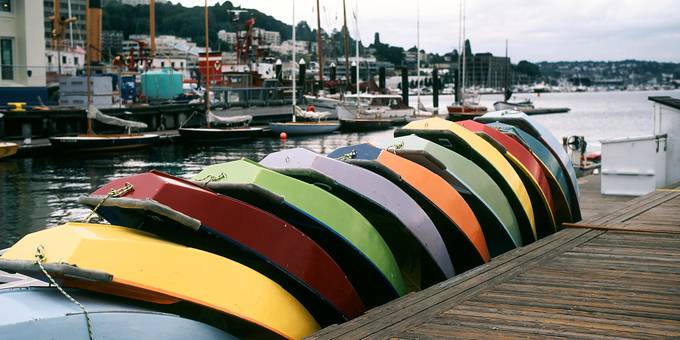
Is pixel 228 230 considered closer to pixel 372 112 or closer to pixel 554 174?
pixel 554 174

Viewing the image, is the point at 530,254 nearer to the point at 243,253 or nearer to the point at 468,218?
the point at 468,218

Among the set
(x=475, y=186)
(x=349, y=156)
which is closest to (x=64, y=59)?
(x=349, y=156)

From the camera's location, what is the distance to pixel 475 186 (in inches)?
371

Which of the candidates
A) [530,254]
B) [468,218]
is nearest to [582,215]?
[468,218]

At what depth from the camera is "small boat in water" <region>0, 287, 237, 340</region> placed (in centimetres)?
439

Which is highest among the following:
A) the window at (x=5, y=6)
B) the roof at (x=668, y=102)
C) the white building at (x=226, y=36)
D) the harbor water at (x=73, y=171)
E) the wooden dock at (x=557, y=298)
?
the white building at (x=226, y=36)

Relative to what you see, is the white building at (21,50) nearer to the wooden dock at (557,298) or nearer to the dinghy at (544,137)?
the dinghy at (544,137)

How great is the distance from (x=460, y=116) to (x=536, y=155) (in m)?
59.5

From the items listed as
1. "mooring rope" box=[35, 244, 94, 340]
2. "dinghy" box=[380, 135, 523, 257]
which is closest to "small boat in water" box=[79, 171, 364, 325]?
"mooring rope" box=[35, 244, 94, 340]

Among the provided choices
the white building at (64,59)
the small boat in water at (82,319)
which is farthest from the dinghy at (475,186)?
the white building at (64,59)

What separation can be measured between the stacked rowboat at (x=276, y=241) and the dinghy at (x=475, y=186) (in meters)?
0.02

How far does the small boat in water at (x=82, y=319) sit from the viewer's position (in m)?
4.39

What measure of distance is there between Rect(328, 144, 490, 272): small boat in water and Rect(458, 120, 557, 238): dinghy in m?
2.14

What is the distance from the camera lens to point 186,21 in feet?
574
